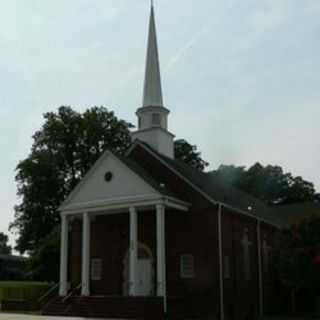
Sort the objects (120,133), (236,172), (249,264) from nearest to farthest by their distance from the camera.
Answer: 1. (249,264)
2. (120,133)
3. (236,172)

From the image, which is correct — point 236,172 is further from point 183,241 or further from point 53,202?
point 183,241

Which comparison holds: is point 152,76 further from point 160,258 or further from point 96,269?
point 160,258

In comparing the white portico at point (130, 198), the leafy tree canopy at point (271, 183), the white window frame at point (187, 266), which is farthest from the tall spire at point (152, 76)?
the leafy tree canopy at point (271, 183)

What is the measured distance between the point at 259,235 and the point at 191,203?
708cm

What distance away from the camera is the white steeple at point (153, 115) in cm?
2919

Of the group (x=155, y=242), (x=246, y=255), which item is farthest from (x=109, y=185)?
(x=246, y=255)

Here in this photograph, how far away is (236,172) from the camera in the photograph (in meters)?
58.1

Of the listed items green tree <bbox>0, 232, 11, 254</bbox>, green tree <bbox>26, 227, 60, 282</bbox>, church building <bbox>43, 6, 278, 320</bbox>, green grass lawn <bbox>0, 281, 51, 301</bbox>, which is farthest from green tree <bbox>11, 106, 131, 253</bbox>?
green tree <bbox>0, 232, 11, 254</bbox>

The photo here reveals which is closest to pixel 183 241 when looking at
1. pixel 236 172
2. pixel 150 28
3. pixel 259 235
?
pixel 259 235

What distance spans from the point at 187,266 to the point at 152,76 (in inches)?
466

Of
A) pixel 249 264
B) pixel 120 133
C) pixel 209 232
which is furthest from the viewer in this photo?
pixel 120 133

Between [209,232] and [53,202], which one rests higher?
[53,202]

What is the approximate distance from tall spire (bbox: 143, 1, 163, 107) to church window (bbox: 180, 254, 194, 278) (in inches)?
359

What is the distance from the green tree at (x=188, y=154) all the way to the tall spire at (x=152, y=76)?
20.4 meters
